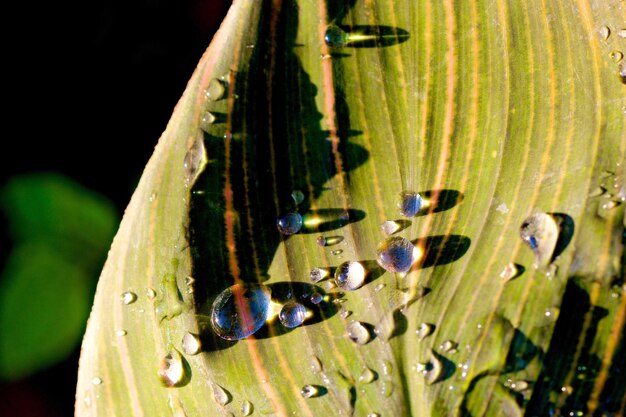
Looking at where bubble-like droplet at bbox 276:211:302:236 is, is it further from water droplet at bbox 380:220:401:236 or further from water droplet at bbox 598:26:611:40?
water droplet at bbox 598:26:611:40

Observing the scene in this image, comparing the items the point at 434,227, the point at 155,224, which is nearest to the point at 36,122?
the point at 155,224

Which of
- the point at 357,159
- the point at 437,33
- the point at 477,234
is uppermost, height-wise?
the point at 437,33

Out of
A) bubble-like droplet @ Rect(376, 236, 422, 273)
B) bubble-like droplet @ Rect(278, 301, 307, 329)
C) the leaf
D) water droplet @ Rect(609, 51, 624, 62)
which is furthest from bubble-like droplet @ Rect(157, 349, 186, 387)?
water droplet @ Rect(609, 51, 624, 62)

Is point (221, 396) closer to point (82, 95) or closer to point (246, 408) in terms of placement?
point (246, 408)

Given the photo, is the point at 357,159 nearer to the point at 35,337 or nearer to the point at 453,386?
the point at 453,386

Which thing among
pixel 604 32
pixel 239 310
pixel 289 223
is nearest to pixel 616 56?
pixel 604 32

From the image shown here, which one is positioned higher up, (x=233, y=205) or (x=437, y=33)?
(x=437, y=33)
